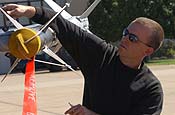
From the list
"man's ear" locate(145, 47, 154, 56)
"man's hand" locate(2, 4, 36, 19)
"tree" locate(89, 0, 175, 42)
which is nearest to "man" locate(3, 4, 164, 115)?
"man's ear" locate(145, 47, 154, 56)

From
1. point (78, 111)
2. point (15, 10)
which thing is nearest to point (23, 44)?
point (15, 10)

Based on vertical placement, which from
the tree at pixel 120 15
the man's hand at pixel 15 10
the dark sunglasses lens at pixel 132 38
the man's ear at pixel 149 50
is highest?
the man's hand at pixel 15 10

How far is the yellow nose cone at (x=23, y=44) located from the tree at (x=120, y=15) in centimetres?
3991

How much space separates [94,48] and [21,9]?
71 centimetres

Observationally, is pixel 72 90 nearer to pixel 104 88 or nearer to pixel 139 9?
pixel 104 88

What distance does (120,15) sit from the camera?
43.8 m

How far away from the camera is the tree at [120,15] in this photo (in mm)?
43625

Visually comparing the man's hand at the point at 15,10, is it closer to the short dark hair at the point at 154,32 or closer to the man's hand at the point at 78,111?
the man's hand at the point at 78,111

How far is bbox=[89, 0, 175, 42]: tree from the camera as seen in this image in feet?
143

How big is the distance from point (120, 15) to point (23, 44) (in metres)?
40.7

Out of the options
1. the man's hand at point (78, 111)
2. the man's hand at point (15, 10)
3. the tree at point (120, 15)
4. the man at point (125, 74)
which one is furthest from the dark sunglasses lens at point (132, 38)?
the tree at point (120, 15)

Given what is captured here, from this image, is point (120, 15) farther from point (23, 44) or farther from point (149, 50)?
point (23, 44)

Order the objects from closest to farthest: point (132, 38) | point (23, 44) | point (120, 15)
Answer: point (23, 44)
point (132, 38)
point (120, 15)

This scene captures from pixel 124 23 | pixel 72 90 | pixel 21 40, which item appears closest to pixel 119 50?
pixel 21 40
